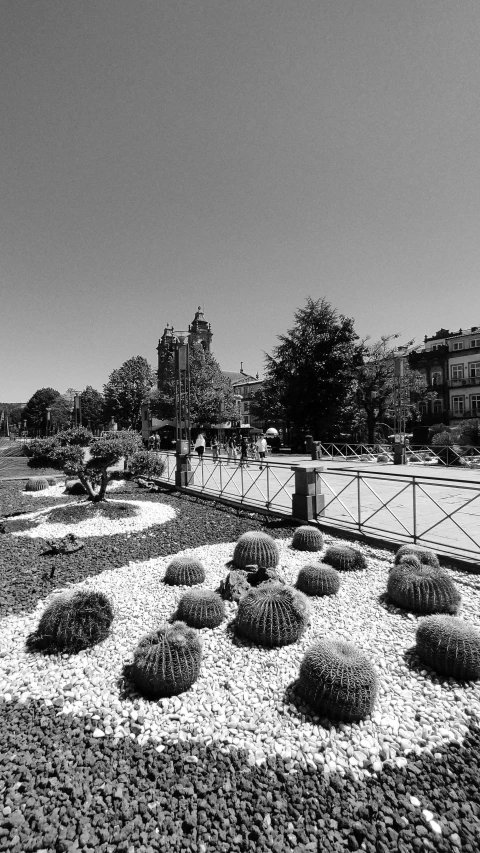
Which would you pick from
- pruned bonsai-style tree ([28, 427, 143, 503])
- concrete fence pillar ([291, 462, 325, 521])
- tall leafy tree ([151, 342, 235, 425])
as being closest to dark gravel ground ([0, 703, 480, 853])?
concrete fence pillar ([291, 462, 325, 521])

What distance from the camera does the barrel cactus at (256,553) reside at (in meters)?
6.53

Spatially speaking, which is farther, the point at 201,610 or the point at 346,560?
the point at 346,560

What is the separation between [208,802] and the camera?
8.50ft

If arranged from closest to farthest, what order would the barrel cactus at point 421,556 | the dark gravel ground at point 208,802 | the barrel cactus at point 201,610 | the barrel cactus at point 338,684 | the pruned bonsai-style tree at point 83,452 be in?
the dark gravel ground at point 208,802 < the barrel cactus at point 338,684 < the barrel cactus at point 201,610 < the barrel cactus at point 421,556 < the pruned bonsai-style tree at point 83,452

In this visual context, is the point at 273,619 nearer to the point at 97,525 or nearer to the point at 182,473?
the point at 97,525

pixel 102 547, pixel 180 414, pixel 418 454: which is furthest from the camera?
pixel 418 454

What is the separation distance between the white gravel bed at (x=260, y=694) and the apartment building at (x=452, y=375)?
41666 millimetres

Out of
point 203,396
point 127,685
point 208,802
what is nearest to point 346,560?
point 127,685

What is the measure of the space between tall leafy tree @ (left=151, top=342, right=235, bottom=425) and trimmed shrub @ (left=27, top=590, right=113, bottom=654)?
29360 mm

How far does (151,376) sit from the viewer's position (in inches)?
1992

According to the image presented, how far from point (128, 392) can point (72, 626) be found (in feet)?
147

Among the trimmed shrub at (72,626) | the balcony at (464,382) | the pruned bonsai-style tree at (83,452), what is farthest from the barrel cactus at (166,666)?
the balcony at (464,382)

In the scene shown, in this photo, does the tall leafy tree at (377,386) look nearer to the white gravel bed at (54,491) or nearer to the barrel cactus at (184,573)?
the white gravel bed at (54,491)

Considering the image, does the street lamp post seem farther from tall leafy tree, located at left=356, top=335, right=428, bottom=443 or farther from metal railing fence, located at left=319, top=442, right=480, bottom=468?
tall leafy tree, located at left=356, top=335, right=428, bottom=443
